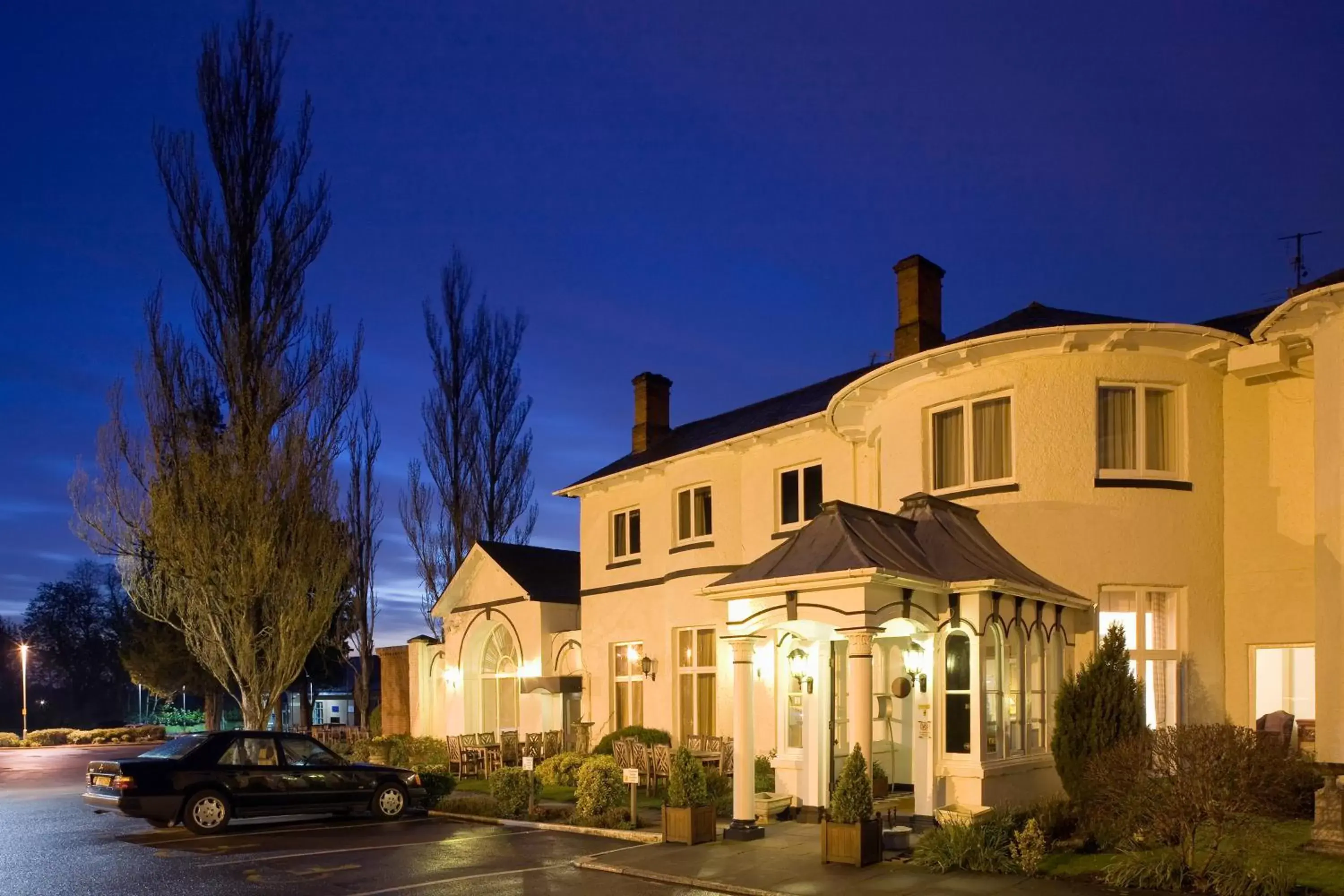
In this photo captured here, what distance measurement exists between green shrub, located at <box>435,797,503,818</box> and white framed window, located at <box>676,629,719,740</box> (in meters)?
5.01

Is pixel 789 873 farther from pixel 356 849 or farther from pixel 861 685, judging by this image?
pixel 356 849

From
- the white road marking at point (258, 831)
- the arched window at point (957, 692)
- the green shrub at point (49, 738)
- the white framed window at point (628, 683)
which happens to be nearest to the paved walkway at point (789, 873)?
the arched window at point (957, 692)

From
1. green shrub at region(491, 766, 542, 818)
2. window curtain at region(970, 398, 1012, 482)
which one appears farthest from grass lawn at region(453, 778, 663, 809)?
window curtain at region(970, 398, 1012, 482)

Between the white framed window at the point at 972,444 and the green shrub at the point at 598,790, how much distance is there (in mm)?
6314

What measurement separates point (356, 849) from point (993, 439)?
1021 centimetres

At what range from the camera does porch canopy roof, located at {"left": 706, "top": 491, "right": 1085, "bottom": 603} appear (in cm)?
1302

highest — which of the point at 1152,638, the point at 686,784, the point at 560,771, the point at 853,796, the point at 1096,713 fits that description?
the point at 1152,638

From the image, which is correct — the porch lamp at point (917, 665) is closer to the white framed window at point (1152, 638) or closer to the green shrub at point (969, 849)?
the green shrub at point (969, 849)

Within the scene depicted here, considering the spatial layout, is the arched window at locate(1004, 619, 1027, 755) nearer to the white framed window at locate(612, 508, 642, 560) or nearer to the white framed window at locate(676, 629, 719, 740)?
the white framed window at locate(676, 629, 719, 740)

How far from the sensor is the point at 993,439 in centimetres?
1619

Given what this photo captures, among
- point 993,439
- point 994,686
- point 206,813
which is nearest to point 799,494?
point 993,439

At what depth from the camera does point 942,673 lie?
1332 centimetres

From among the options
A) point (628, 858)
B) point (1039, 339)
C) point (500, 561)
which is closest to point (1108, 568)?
point (1039, 339)

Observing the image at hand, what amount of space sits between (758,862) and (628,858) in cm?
162
